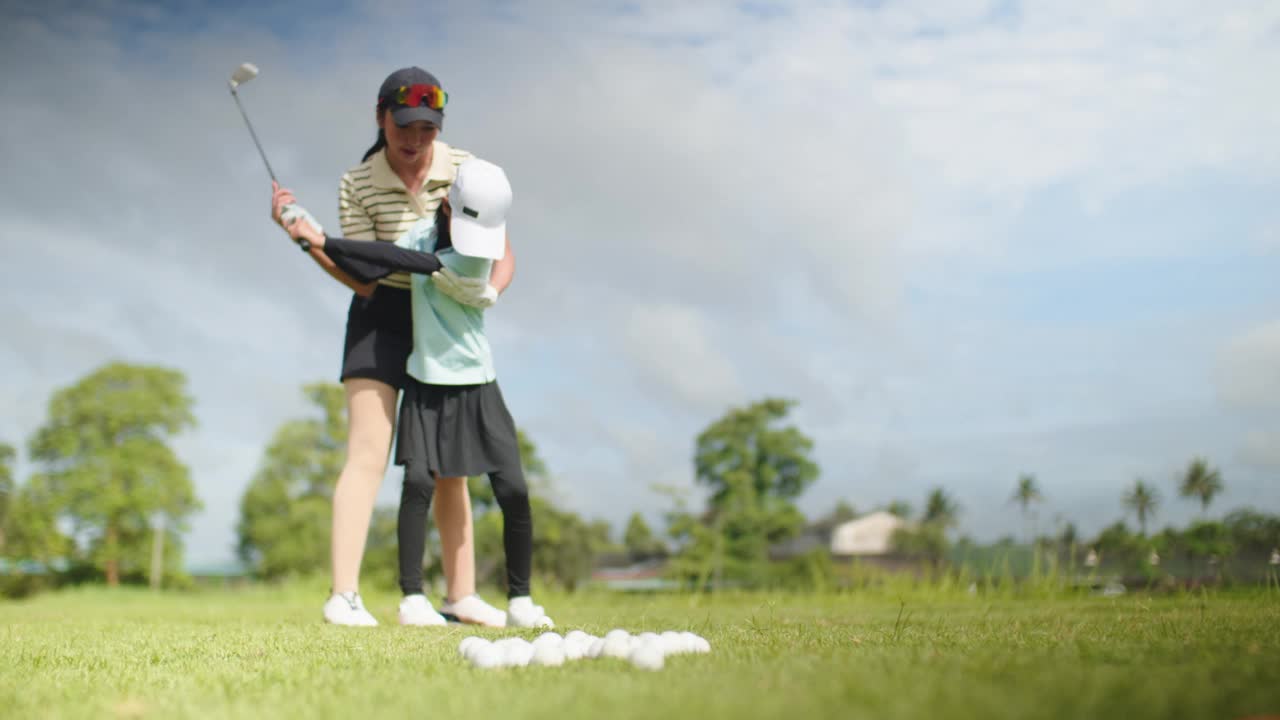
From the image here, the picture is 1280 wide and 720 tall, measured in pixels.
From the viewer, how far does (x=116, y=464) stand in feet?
108

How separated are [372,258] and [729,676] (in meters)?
3.14

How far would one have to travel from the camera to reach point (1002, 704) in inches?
64.9

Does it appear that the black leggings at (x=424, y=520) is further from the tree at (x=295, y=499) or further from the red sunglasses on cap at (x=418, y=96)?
the tree at (x=295, y=499)

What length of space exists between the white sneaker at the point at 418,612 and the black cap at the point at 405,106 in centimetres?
235

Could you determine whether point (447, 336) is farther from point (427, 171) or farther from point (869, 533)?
point (869, 533)

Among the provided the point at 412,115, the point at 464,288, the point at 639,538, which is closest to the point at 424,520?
the point at 464,288

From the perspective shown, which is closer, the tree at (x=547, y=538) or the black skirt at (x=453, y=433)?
the black skirt at (x=453, y=433)

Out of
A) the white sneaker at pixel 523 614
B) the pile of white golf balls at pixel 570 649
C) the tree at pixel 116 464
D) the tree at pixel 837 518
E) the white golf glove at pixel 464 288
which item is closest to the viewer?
the pile of white golf balls at pixel 570 649

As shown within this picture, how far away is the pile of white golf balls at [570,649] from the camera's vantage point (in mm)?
2514

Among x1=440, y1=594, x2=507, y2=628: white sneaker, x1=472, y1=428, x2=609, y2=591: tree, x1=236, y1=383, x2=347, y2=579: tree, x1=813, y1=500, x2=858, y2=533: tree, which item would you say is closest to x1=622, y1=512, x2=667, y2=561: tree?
x1=472, y1=428, x2=609, y2=591: tree

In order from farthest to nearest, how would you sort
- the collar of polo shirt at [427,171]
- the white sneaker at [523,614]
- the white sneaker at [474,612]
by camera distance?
the collar of polo shirt at [427,171]
the white sneaker at [474,612]
the white sneaker at [523,614]

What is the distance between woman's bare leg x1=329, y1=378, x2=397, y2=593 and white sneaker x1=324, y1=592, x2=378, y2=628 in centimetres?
11

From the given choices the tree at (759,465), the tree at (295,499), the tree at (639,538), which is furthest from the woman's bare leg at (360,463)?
the tree at (759,465)

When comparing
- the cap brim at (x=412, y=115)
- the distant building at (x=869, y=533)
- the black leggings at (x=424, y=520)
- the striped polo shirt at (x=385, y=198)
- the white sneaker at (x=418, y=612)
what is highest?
the cap brim at (x=412, y=115)
